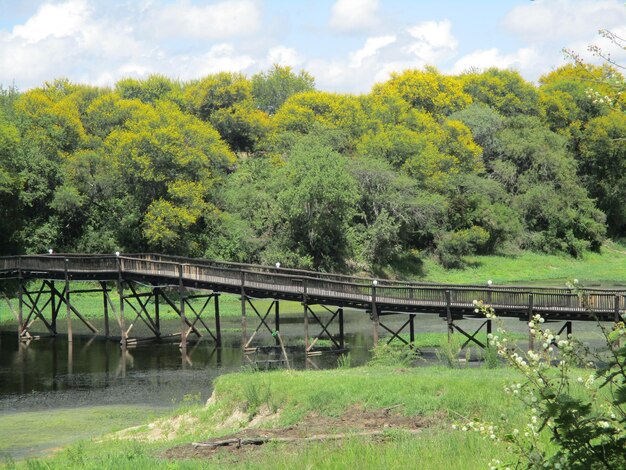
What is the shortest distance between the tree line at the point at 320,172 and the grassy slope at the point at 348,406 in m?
37.4

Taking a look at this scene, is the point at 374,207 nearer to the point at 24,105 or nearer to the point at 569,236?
the point at 569,236

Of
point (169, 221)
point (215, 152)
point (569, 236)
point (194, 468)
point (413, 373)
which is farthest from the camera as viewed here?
point (569, 236)

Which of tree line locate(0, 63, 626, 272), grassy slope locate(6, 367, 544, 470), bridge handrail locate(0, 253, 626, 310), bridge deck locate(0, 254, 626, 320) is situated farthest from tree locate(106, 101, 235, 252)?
grassy slope locate(6, 367, 544, 470)

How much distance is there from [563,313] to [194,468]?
→ 2247 cm

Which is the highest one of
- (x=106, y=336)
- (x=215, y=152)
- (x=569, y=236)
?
(x=215, y=152)

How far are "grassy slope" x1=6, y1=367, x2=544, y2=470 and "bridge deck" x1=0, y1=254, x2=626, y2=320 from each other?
33.8ft

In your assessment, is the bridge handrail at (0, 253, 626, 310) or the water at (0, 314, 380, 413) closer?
the water at (0, 314, 380, 413)

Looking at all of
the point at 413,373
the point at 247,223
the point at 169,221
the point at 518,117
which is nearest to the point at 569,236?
the point at 518,117

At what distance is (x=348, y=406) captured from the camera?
2111 cm

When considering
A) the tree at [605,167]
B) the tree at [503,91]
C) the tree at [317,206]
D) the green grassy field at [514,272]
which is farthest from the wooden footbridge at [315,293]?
the tree at [503,91]

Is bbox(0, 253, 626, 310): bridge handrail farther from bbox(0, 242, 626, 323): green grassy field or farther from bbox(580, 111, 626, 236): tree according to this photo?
bbox(580, 111, 626, 236): tree

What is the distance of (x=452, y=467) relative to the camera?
12539 millimetres

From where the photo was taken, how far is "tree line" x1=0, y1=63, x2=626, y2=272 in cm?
6266

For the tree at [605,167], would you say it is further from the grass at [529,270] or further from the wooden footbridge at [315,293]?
the wooden footbridge at [315,293]
